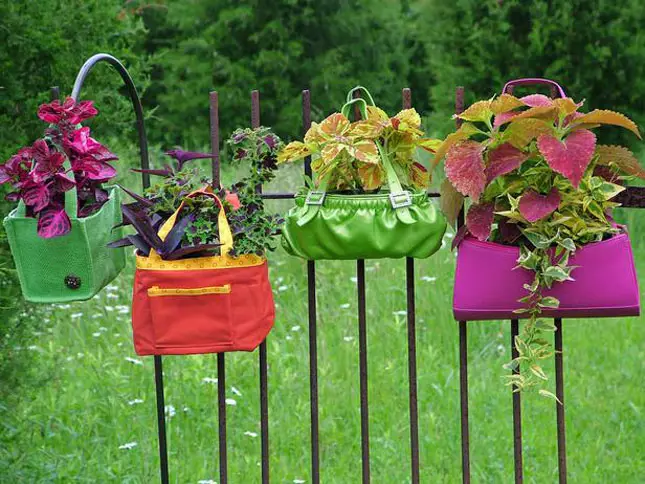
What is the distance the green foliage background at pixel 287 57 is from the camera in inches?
158

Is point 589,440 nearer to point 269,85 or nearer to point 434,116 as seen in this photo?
point 434,116

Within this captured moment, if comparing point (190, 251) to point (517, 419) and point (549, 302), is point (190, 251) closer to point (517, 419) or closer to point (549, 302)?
point (549, 302)

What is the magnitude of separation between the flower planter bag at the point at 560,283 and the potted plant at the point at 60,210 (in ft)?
2.70

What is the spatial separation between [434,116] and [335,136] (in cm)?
576

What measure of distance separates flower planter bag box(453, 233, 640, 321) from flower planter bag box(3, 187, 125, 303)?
31.9 inches

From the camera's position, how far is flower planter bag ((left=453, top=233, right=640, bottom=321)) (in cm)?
217

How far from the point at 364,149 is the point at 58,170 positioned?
668 mm

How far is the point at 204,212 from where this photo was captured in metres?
2.29

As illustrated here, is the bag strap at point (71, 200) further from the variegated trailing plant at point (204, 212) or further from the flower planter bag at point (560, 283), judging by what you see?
the flower planter bag at point (560, 283)

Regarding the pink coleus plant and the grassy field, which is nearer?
the pink coleus plant

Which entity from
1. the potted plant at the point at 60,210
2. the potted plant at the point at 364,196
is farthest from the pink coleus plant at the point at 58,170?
the potted plant at the point at 364,196

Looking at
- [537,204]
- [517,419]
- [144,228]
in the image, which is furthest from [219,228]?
[517,419]

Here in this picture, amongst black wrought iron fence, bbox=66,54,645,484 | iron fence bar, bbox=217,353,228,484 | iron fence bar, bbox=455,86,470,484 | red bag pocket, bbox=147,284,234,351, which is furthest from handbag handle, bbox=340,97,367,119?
iron fence bar, bbox=217,353,228,484

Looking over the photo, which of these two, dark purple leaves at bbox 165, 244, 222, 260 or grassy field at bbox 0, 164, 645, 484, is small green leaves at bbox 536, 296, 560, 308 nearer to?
dark purple leaves at bbox 165, 244, 222, 260
